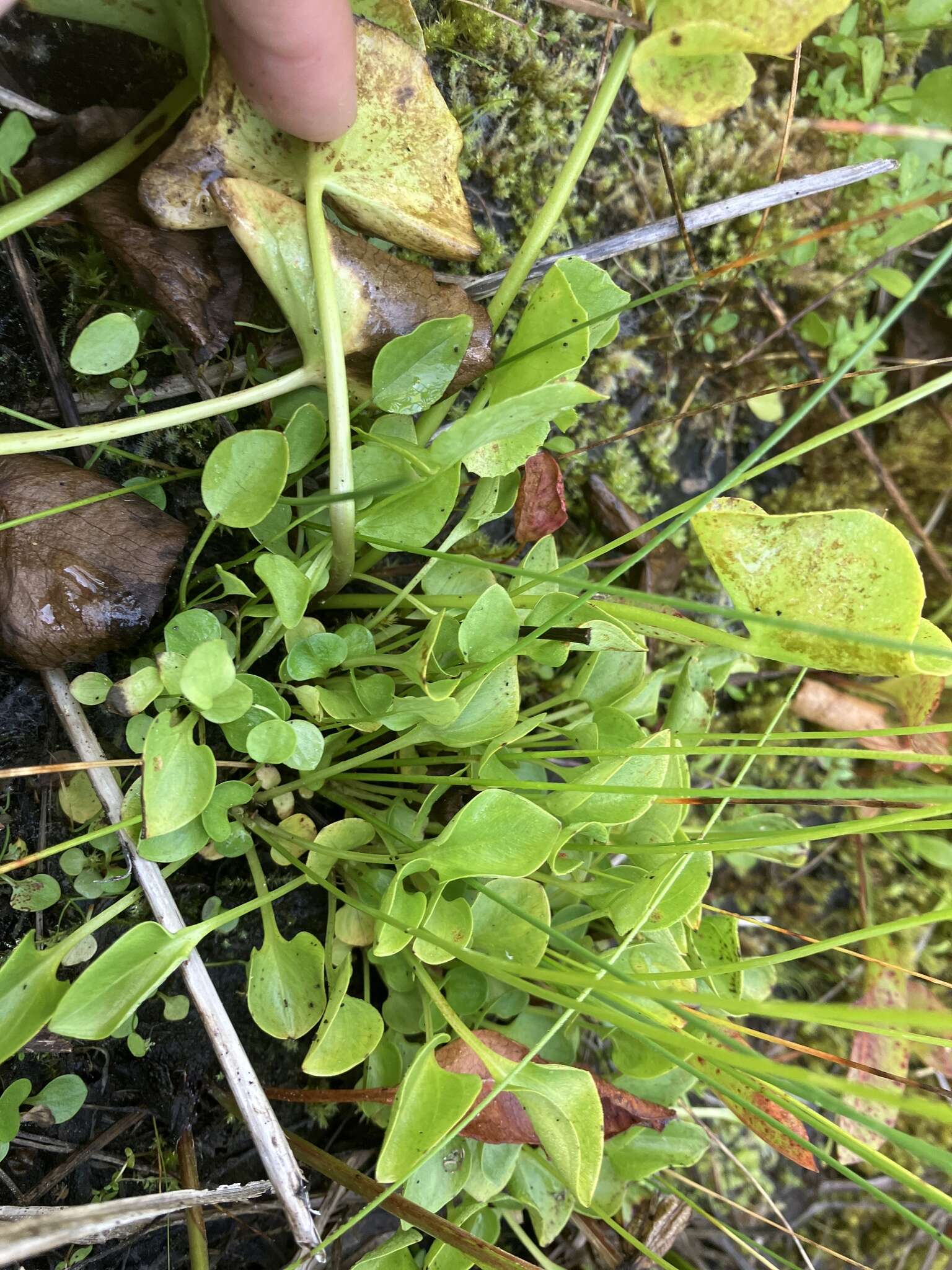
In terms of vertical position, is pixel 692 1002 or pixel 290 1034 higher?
pixel 692 1002

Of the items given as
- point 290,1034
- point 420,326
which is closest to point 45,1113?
point 290,1034

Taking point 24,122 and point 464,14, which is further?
point 464,14

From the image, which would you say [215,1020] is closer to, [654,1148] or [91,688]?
[91,688]

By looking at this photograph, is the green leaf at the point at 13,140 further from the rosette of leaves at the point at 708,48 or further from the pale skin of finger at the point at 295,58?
the rosette of leaves at the point at 708,48

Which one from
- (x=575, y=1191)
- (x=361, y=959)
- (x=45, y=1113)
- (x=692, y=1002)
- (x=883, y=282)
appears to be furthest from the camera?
(x=883, y=282)

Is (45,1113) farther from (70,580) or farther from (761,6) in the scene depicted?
(761,6)

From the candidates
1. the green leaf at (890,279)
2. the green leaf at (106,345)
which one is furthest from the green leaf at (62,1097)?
the green leaf at (890,279)

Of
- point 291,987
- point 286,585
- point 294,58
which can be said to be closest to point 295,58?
point 294,58

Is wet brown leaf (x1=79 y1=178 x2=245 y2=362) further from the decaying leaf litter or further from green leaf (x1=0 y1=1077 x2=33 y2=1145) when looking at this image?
green leaf (x1=0 y1=1077 x2=33 y2=1145)
